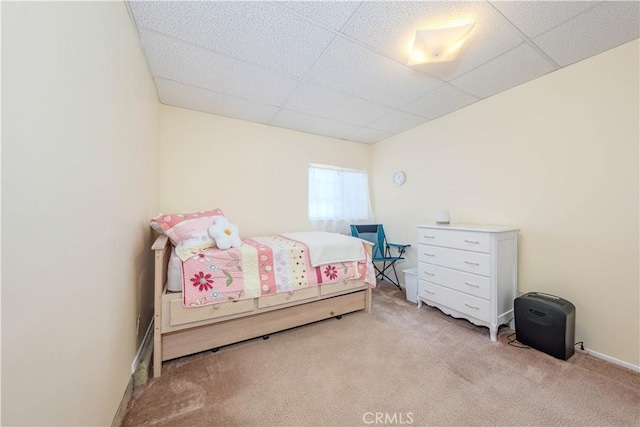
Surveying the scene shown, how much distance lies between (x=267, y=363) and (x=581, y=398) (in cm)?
194

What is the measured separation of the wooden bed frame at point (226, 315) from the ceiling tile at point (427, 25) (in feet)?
6.49

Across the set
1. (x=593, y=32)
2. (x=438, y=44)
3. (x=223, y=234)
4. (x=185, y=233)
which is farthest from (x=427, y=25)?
(x=185, y=233)

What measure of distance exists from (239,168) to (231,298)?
5.50 ft

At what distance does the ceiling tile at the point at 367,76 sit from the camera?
1750 mm

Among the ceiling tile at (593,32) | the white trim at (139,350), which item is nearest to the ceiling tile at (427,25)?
the ceiling tile at (593,32)

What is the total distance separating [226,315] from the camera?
1.79m

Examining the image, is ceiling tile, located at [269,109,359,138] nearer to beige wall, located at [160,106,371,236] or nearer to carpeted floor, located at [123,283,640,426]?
beige wall, located at [160,106,371,236]

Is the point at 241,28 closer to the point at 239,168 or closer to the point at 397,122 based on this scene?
the point at 239,168

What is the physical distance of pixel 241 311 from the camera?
1.84 metres

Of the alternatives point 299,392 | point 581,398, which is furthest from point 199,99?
point 581,398

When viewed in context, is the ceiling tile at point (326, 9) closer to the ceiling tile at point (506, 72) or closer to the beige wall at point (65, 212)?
the beige wall at point (65, 212)

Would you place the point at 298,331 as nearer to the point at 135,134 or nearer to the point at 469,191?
the point at 135,134

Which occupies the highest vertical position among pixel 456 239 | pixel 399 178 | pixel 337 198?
pixel 399 178

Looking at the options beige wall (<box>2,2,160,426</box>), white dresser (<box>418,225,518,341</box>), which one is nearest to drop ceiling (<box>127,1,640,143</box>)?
beige wall (<box>2,2,160,426</box>)
